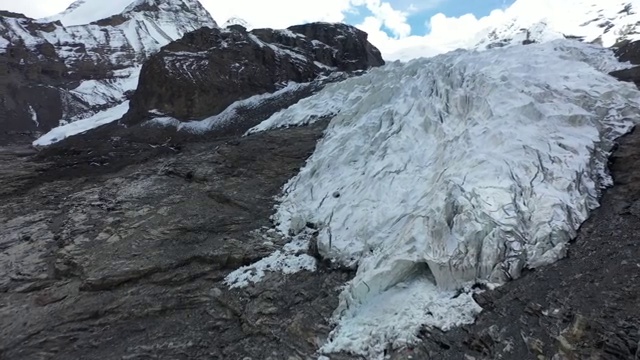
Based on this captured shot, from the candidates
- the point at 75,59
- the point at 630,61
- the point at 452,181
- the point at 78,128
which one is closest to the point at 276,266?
the point at 452,181

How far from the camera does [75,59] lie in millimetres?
73438

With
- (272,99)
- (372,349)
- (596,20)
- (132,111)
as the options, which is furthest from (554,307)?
(596,20)

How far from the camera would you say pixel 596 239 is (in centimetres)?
826

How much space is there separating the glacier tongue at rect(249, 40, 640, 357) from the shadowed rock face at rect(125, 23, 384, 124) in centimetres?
1164

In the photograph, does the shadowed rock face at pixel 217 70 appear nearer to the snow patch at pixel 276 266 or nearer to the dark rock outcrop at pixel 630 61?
the snow patch at pixel 276 266

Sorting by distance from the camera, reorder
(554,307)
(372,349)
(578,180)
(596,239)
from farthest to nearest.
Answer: (578,180) < (596,239) < (372,349) < (554,307)

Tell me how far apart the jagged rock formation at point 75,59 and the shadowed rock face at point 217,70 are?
29.7m

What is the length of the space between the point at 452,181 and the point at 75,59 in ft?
268

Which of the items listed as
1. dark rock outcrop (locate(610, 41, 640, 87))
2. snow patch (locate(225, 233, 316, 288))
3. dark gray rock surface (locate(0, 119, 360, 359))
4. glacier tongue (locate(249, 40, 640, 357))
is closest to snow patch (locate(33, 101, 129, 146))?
dark gray rock surface (locate(0, 119, 360, 359))

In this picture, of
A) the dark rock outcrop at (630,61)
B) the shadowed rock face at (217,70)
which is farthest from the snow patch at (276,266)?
the shadowed rock face at (217,70)

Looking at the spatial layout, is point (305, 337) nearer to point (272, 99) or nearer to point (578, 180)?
point (578, 180)

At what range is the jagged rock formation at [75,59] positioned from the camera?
5350 centimetres

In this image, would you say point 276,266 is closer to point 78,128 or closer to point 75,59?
point 78,128

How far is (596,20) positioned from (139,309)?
216 metres
